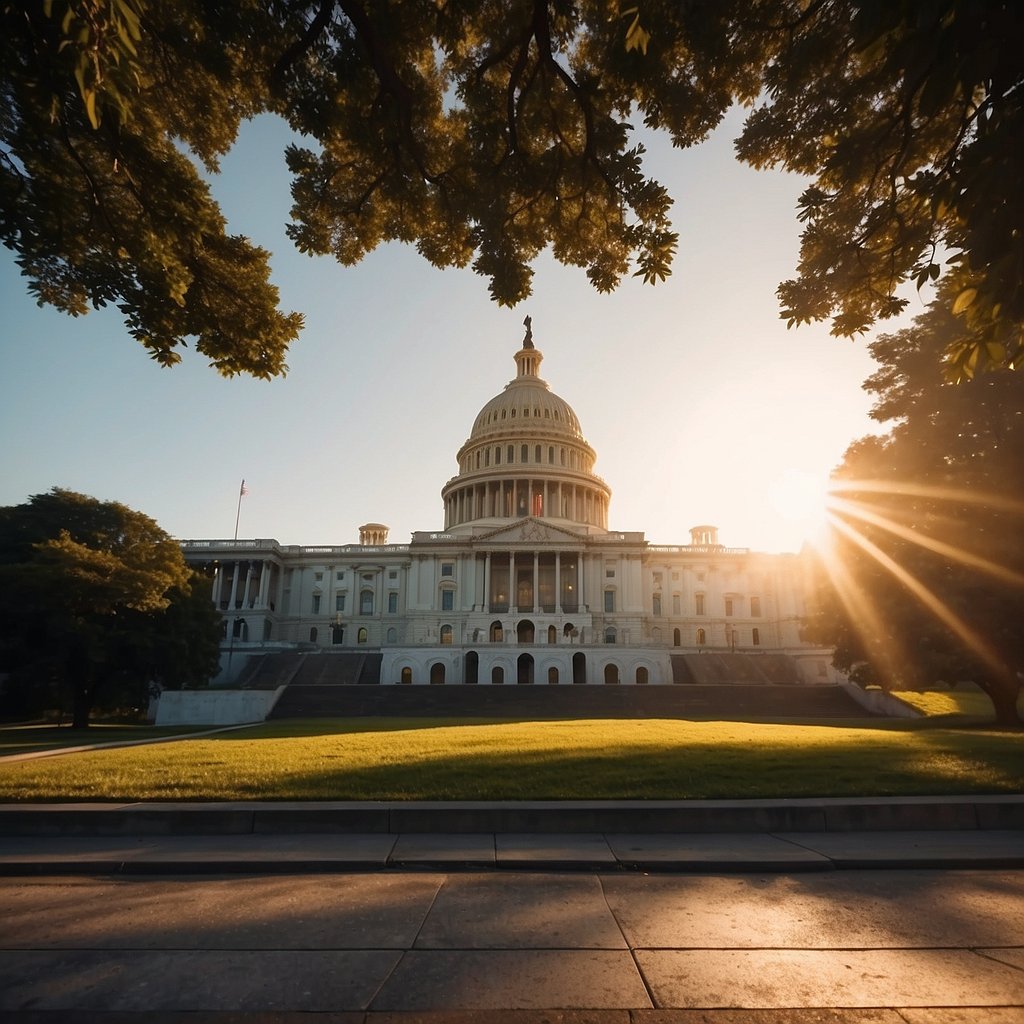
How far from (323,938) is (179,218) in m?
10.2

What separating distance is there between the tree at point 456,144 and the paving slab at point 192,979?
866 centimetres

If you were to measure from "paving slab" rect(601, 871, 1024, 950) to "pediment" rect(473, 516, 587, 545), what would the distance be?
247ft

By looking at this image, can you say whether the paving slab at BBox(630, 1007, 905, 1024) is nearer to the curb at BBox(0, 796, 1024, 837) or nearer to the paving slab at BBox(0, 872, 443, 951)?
the paving slab at BBox(0, 872, 443, 951)

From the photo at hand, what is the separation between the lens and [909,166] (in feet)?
37.2

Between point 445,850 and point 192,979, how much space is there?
381cm

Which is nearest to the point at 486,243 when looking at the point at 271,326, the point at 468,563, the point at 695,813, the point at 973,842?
the point at 271,326

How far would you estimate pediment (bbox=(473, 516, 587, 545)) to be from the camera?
272 ft

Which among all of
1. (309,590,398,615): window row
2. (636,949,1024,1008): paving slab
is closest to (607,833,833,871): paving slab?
(636,949,1024,1008): paving slab

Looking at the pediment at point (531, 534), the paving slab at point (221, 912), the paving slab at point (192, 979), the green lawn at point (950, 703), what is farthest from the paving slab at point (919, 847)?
the pediment at point (531, 534)

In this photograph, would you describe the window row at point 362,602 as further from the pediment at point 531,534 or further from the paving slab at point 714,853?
the paving slab at point 714,853

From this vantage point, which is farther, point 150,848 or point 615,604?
point 615,604

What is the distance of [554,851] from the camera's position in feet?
26.7

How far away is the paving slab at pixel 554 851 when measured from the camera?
303 inches

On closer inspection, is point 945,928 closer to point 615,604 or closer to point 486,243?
point 486,243
